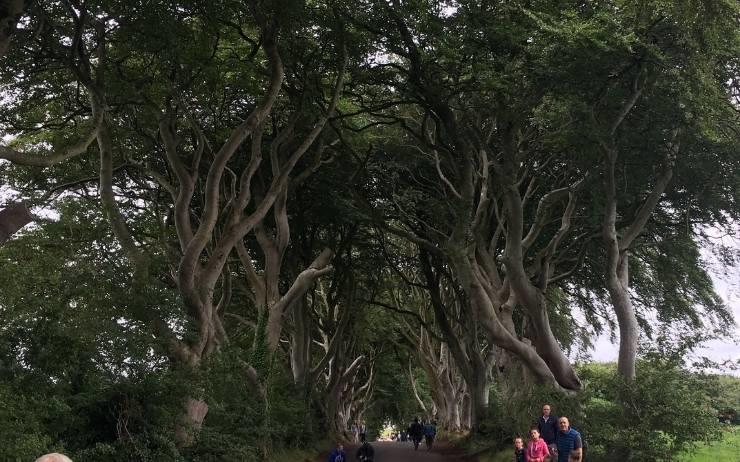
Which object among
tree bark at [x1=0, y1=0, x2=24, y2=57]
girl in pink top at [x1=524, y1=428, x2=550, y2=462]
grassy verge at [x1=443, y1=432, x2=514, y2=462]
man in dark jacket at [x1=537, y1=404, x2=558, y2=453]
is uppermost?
tree bark at [x1=0, y1=0, x2=24, y2=57]

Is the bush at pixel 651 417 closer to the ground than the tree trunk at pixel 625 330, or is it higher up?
closer to the ground

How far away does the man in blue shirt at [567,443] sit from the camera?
32.1 ft

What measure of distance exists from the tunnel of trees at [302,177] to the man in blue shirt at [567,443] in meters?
3.19

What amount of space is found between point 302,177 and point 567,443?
9540 mm

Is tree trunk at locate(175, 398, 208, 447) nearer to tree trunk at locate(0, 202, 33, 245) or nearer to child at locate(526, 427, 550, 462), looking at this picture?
tree trunk at locate(0, 202, 33, 245)

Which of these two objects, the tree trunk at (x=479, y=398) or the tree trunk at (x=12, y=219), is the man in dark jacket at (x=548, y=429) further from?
the tree trunk at (x=479, y=398)

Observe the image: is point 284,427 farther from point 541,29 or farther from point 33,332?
point 541,29

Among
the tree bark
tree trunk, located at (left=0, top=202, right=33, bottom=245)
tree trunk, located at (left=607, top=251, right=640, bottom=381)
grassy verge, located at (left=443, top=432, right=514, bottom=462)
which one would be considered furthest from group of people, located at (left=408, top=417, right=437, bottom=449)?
the tree bark

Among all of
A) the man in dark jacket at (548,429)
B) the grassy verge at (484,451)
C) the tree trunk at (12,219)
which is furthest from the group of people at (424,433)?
the tree trunk at (12,219)

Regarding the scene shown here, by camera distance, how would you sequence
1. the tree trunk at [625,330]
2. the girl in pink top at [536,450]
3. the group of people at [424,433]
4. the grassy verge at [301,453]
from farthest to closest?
the group of people at [424,433] → the grassy verge at [301,453] → the tree trunk at [625,330] → the girl in pink top at [536,450]

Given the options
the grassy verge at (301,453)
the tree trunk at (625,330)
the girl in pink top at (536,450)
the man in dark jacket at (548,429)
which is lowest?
the grassy verge at (301,453)

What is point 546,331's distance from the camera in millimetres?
16047

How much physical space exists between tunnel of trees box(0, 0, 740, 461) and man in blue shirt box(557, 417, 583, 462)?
126 inches

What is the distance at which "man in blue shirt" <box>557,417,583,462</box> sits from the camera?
385 inches
